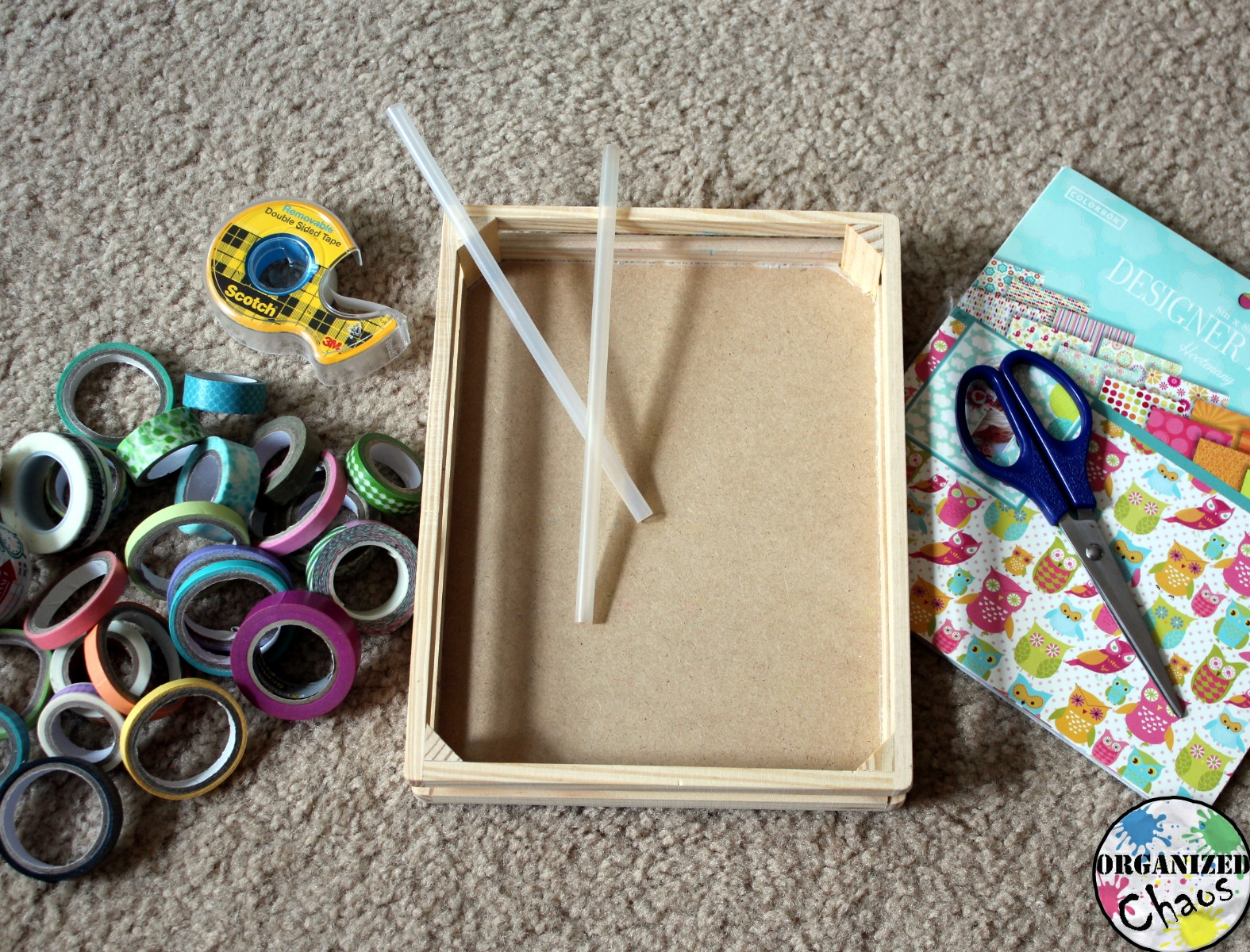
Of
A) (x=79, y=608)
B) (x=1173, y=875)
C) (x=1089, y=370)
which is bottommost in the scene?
(x=1173, y=875)

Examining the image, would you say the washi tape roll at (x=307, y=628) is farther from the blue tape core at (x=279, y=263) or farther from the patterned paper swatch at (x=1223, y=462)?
the patterned paper swatch at (x=1223, y=462)

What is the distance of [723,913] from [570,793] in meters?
0.14

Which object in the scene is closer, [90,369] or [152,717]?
[152,717]

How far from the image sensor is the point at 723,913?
675mm

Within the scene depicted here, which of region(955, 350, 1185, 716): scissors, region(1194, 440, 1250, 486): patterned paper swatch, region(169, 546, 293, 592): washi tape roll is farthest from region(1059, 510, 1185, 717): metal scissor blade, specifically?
Result: region(169, 546, 293, 592): washi tape roll

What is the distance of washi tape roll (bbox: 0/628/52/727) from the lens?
0.72 meters

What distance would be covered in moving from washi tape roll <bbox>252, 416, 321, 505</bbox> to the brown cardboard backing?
120 mm

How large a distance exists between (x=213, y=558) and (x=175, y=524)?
0.12 feet

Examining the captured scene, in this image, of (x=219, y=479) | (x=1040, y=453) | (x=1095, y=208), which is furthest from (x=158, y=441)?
(x=1095, y=208)

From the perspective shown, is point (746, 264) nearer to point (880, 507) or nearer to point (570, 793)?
point (880, 507)

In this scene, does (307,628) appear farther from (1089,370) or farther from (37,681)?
(1089,370)

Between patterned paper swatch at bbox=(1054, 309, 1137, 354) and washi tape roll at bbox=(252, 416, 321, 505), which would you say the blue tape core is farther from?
patterned paper swatch at bbox=(1054, 309, 1137, 354)

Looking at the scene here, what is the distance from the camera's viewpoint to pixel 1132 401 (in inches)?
29.3

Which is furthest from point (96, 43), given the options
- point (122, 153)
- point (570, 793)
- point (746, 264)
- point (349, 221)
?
point (570, 793)
